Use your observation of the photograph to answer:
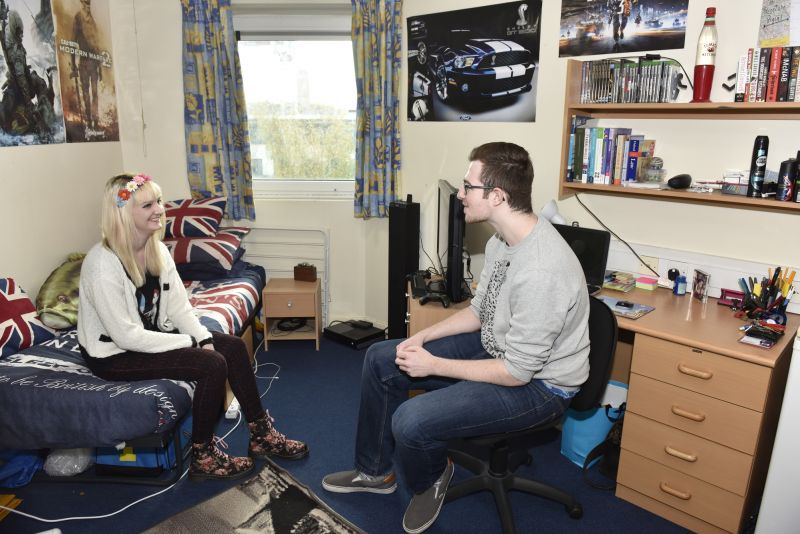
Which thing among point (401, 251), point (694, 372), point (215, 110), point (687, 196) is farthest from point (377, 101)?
point (694, 372)

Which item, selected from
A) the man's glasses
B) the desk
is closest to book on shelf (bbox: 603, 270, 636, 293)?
the desk

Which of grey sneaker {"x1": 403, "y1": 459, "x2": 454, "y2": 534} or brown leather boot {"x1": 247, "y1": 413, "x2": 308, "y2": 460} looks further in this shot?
brown leather boot {"x1": 247, "y1": 413, "x2": 308, "y2": 460}

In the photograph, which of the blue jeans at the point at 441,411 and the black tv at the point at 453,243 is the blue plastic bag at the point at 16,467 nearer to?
the blue jeans at the point at 441,411

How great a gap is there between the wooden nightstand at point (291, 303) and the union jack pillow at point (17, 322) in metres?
1.23

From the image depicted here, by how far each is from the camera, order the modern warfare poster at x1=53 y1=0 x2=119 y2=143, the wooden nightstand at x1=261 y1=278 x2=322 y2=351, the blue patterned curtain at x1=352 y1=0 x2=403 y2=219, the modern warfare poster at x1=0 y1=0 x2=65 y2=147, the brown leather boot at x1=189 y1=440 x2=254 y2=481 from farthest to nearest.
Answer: the wooden nightstand at x1=261 y1=278 x2=322 y2=351 → the blue patterned curtain at x1=352 y1=0 x2=403 y2=219 → the modern warfare poster at x1=53 y1=0 x2=119 y2=143 → the modern warfare poster at x1=0 y1=0 x2=65 y2=147 → the brown leather boot at x1=189 y1=440 x2=254 y2=481

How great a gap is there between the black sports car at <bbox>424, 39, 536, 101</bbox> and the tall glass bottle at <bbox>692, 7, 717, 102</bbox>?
0.88m

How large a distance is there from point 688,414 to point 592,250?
81 centimetres

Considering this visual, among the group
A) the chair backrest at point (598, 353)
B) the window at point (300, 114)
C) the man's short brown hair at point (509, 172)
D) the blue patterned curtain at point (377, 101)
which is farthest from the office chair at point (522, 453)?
the window at point (300, 114)

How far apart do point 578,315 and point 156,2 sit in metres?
3.32

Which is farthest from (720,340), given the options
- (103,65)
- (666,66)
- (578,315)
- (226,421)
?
Answer: (103,65)

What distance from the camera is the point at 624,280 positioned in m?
2.56

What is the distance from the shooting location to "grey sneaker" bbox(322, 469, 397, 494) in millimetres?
2184

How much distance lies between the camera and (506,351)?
1.76m

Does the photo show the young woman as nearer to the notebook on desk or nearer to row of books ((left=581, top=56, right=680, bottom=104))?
the notebook on desk
